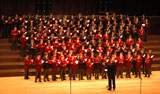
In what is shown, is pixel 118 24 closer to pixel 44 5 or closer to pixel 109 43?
pixel 109 43

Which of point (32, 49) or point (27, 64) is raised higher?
point (32, 49)

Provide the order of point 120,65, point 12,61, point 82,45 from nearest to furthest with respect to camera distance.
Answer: point 120,65 → point 82,45 → point 12,61

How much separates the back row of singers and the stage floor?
0.33m

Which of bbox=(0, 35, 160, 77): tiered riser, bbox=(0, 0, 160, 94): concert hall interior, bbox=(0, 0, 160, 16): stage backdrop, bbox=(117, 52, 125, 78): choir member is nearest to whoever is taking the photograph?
bbox=(0, 0, 160, 94): concert hall interior

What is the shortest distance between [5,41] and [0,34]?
1.73 ft

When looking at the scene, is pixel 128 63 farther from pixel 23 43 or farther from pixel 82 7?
pixel 82 7

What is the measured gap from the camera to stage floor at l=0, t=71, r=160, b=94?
31.2 ft

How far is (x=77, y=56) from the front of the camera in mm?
11352

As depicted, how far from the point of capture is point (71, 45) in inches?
484

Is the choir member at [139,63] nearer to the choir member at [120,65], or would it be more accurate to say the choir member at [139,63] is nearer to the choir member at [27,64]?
the choir member at [120,65]

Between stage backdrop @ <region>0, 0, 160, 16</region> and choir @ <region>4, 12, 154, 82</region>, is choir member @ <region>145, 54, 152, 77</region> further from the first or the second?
stage backdrop @ <region>0, 0, 160, 16</region>

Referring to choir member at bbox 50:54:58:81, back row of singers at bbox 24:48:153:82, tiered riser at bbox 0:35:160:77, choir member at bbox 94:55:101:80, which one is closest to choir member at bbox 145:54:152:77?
back row of singers at bbox 24:48:153:82

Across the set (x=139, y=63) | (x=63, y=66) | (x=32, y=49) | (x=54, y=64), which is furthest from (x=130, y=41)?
(x=32, y=49)

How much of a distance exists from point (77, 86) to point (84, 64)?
134 cm
